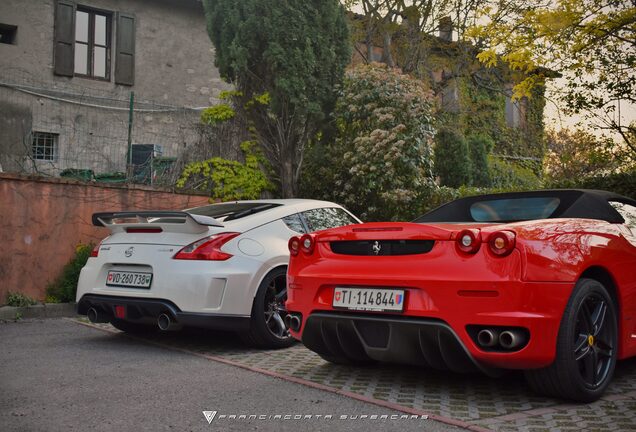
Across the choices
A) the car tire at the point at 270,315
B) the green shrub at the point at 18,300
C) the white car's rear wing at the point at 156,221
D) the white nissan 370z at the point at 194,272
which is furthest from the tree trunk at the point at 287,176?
the car tire at the point at 270,315

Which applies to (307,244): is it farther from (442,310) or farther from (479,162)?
(479,162)

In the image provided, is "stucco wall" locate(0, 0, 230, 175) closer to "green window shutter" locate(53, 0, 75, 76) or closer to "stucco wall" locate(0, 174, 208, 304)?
"green window shutter" locate(53, 0, 75, 76)

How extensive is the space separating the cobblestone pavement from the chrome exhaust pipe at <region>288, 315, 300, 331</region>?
0.38 metres

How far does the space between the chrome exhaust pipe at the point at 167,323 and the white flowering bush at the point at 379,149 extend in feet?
18.6

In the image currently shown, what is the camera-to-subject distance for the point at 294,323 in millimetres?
4957

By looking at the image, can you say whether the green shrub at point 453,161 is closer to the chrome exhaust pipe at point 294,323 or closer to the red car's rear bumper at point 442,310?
the chrome exhaust pipe at point 294,323

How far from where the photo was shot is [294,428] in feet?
12.2

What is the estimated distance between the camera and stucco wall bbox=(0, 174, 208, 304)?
338 inches

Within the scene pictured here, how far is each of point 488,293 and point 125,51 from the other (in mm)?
15194

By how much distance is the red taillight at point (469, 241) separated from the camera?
4.10 meters

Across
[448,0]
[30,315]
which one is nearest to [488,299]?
[30,315]

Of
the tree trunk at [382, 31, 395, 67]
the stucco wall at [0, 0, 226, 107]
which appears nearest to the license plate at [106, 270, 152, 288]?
the stucco wall at [0, 0, 226, 107]

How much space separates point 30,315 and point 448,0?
15.9 metres

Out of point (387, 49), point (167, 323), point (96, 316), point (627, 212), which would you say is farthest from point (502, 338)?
point (387, 49)
